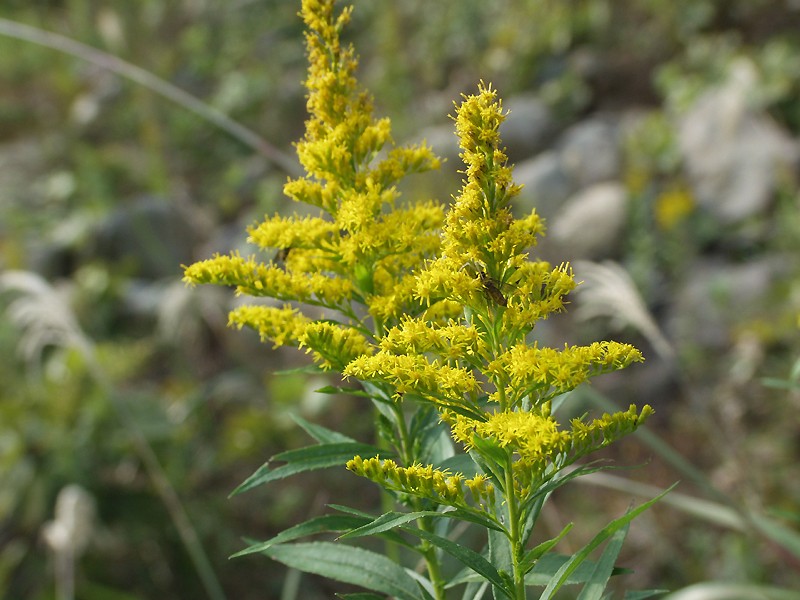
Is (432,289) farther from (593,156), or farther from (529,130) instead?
(529,130)

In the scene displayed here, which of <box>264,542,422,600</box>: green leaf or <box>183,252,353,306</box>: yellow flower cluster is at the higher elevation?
<box>183,252,353,306</box>: yellow flower cluster

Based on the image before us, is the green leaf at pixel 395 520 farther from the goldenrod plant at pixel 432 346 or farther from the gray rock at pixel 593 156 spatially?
the gray rock at pixel 593 156

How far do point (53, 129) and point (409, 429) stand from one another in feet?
35.2

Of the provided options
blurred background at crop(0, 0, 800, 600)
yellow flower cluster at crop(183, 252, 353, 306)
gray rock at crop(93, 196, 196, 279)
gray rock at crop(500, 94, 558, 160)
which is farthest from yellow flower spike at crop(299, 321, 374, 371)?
gray rock at crop(93, 196, 196, 279)

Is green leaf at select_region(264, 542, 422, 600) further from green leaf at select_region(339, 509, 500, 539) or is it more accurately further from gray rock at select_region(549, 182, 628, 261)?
gray rock at select_region(549, 182, 628, 261)

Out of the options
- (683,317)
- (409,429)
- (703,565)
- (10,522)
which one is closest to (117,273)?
(10,522)

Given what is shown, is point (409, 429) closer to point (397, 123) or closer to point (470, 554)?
point (470, 554)

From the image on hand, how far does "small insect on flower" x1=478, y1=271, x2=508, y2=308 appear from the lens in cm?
101

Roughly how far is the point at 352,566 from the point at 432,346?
0.39 m

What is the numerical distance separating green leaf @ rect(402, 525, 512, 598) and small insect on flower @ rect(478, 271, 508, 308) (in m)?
→ 0.29

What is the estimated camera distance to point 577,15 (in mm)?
8797

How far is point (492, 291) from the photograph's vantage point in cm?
101

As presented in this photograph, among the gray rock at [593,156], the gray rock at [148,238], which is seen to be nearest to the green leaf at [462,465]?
the gray rock at [593,156]

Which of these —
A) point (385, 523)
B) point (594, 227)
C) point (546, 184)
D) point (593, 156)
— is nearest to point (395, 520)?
point (385, 523)
